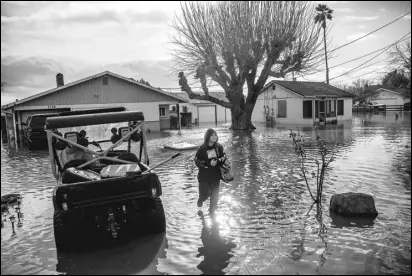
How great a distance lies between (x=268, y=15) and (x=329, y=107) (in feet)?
48.1

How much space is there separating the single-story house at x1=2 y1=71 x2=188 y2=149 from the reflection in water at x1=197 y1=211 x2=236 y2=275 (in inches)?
902

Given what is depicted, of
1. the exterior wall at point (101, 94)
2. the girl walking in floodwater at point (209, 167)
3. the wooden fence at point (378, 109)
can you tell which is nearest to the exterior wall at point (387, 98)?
the wooden fence at point (378, 109)

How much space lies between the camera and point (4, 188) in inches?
379

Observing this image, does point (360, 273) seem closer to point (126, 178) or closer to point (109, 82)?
point (126, 178)

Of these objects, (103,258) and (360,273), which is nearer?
(360,273)

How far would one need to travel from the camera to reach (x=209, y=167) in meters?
6.28

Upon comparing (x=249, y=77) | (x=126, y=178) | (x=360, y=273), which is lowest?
(x=360, y=273)

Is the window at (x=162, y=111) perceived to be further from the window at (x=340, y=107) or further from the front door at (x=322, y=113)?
the window at (x=340, y=107)

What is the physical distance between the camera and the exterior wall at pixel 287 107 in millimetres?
32844

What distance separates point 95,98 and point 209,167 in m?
23.1

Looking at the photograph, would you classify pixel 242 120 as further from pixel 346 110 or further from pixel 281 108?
pixel 346 110

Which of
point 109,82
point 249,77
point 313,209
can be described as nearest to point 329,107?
point 249,77

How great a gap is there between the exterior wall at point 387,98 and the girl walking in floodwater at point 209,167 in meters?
59.2

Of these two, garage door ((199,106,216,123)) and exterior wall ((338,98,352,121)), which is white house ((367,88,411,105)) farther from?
garage door ((199,106,216,123))
